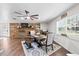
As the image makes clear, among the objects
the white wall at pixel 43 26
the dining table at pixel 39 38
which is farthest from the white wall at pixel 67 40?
the dining table at pixel 39 38

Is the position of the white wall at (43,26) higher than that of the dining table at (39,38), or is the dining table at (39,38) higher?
the white wall at (43,26)

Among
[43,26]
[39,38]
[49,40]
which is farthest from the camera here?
[39,38]

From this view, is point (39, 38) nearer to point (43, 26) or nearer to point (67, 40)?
point (43, 26)

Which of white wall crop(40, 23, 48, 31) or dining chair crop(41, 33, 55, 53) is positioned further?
dining chair crop(41, 33, 55, 53)

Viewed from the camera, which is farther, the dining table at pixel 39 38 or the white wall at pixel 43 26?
the dining table at pixel 39 38

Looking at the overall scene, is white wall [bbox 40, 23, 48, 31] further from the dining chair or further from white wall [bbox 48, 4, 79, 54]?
the dining chair

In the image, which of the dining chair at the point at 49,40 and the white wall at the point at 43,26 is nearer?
the white wall at the point at 43,26

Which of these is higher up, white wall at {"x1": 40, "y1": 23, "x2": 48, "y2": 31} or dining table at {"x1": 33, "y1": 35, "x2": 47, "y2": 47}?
white wall at {"x1": 40, "y1": 23, "x2": 48, "y2": 31}

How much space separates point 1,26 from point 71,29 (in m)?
1.86

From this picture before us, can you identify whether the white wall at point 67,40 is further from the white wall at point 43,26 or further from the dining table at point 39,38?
the dining table at point 39,38

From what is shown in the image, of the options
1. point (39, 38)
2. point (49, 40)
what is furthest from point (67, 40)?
point (39, 38)

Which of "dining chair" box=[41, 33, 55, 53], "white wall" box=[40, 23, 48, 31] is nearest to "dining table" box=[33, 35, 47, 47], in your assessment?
"dining chair" box=[41, 33, 55, 53]

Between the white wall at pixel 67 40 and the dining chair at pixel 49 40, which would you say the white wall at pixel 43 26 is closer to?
the white wall at pixel 67 40

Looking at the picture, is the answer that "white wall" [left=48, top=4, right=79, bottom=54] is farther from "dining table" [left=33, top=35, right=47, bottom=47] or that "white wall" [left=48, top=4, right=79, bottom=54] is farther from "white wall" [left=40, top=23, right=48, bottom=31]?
"dining table" [left=33, top=35, right=47, bottom=47]
